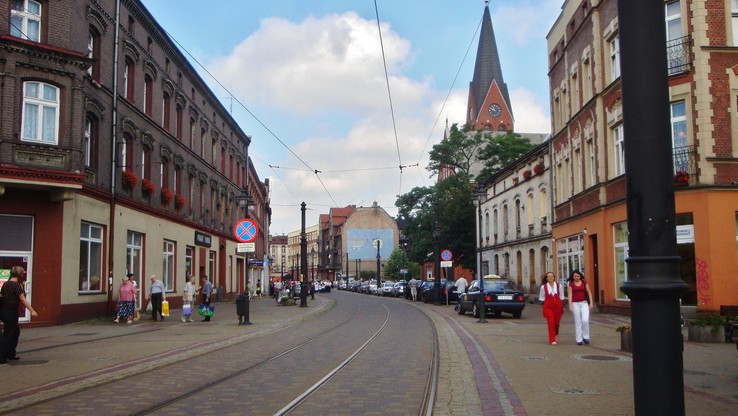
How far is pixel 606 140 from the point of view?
2580cm

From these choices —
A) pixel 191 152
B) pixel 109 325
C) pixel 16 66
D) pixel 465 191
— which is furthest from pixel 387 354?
pixel 465 191

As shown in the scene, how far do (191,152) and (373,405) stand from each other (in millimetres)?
29760

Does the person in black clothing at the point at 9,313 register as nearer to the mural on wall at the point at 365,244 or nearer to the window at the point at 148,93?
the window at the point at 148,93

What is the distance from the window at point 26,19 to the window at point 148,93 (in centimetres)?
824

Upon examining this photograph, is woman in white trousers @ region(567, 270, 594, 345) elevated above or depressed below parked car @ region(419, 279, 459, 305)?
above

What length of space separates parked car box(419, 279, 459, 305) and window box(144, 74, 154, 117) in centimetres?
1934

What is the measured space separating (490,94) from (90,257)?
74266mm

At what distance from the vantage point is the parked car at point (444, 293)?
3894 cm

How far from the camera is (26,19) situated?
20234mm

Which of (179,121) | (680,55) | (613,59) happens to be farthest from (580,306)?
(179,121)

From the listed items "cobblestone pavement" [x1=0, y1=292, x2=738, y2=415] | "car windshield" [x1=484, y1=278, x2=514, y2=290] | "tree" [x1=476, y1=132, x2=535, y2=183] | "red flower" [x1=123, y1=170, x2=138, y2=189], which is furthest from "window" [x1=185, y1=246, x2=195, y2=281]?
"tree" [x1=476, y1=132, x2=535, y2=183]

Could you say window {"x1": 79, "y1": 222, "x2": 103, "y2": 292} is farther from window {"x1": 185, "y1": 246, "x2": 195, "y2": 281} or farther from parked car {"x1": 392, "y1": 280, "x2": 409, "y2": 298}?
parked car {"x1": 392, "y1": 280, "x2": 409, "y2": 298}

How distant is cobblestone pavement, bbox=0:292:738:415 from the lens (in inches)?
311

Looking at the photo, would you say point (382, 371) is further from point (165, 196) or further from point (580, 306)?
point (165, 196)
